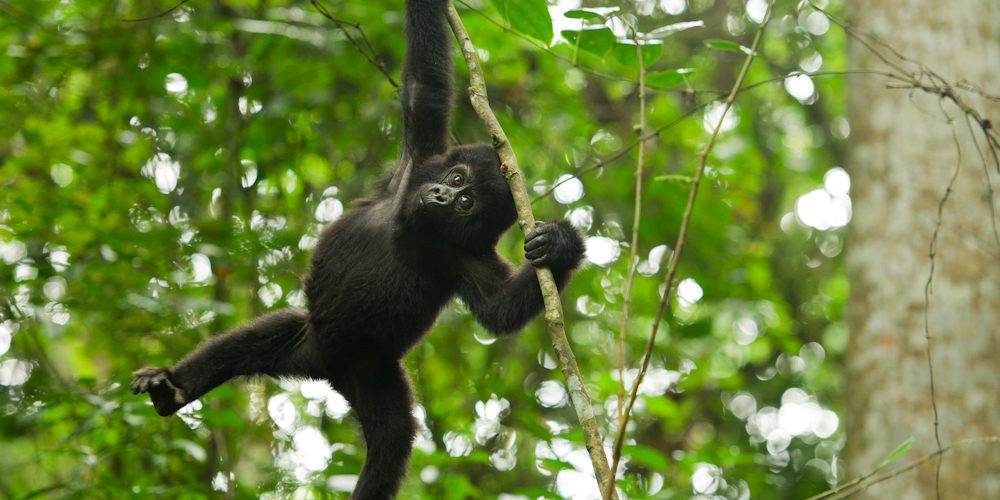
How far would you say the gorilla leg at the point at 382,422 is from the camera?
580cm

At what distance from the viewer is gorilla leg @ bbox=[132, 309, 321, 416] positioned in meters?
5.45

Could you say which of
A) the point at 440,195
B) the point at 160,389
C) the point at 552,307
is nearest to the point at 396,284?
the point at 440,195

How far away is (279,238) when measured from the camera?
709 cm

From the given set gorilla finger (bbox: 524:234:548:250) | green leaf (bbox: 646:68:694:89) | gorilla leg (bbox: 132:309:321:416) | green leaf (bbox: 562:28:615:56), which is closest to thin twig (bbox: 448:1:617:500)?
gorilla finger (bbox: 524:234:548:250)

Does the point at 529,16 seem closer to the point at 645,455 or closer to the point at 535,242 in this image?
the point at 535,242

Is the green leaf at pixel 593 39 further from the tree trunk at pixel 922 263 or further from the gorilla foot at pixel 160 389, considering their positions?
the tree trunk at pixel 922 263

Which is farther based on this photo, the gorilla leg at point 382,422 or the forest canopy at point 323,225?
the forest canopy at point 323,225

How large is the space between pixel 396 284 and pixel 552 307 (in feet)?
6.79

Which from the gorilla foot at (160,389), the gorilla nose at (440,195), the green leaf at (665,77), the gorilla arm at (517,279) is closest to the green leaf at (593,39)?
the green leaf at (665,77)

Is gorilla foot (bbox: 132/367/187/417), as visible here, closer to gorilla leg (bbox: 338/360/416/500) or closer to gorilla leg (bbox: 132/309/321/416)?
gorilla leg (bbox: 132/309/321/416)

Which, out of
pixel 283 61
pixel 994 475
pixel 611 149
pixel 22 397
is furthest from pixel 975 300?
pixel 22 397

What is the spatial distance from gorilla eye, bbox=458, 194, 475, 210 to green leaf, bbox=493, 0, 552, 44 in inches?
51.6

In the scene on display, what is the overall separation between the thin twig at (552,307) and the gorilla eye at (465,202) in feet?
4.26

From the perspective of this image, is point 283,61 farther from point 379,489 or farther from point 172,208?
point 379,489
